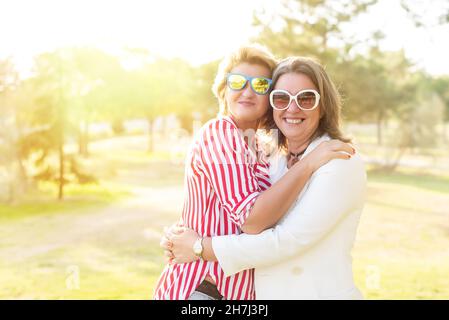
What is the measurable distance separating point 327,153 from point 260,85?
0.37 meters

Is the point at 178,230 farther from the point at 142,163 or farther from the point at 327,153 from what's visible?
the point at 142,163

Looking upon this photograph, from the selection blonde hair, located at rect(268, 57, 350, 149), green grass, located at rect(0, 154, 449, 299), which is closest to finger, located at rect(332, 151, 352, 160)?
blonde hair, located at rect(268, 57, 350, 149)

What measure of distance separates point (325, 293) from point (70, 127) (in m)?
10.6

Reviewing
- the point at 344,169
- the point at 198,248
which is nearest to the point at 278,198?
the point at 344,169

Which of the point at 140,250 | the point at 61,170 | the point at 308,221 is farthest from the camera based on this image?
the point at 61,170

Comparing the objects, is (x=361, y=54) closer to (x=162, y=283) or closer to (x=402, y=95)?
(x=402, y=95)

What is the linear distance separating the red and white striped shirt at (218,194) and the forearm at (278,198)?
30 mm

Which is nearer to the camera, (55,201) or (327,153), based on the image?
(327,153)

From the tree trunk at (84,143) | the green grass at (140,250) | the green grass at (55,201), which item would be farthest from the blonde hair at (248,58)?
the tree trunk at (84,143)

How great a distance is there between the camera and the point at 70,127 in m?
11.7

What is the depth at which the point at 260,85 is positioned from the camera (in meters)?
1.89

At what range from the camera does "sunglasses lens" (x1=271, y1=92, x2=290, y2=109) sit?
1.81 m

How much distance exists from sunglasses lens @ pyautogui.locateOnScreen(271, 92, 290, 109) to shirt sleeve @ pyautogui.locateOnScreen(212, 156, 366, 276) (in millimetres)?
275

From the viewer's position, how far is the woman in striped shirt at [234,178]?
1686mm
